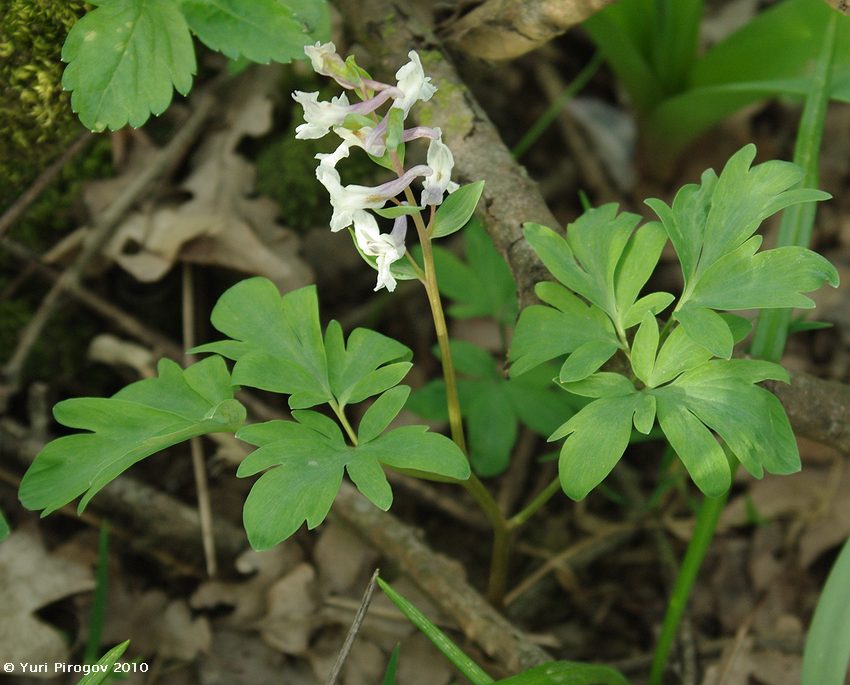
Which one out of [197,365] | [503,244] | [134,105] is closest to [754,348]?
[503,244]

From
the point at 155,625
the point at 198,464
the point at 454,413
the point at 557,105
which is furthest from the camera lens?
the point at 557,105

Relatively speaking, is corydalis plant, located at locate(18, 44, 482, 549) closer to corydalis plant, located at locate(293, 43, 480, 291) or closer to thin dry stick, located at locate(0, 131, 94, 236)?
corydalis plant, located at locate(293, 43, 480, 291)

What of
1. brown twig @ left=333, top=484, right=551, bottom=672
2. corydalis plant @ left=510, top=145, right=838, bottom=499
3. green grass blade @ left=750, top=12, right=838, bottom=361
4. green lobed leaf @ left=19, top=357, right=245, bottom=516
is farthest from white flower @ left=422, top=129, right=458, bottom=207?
brown twig @ left=333, top=484, right=551, bottom=672

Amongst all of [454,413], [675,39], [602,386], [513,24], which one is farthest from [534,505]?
[675,39]

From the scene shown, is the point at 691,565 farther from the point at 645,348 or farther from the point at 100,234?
the point at 100,234

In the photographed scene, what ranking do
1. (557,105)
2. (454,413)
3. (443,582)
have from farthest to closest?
(557,105) → (443,582) → (454,413)

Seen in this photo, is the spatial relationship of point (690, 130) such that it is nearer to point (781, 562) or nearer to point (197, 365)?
point (781, 562)
